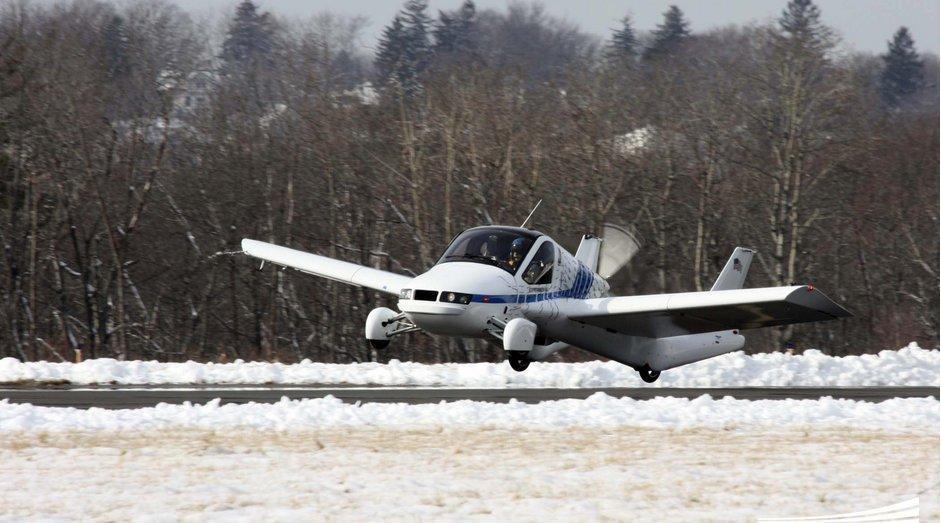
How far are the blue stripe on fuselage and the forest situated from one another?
1656 cm

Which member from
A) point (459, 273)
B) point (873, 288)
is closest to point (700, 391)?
point (459, 273)

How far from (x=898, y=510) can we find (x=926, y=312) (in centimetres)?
4045

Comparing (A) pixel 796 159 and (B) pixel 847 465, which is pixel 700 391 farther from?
(A) pixel 796 159

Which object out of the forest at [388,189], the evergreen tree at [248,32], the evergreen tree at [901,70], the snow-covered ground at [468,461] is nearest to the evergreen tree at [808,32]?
the forest at [388,189]

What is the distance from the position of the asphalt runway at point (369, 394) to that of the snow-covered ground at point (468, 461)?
Result: 2.20m

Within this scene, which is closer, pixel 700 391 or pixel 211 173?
pixel 700 391

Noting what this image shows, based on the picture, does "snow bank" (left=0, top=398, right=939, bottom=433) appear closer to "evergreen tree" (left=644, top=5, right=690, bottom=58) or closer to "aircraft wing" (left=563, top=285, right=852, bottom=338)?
"aircraft wing" (left=563, top=285, right=852, bottom=338)

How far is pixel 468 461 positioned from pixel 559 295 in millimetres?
9722

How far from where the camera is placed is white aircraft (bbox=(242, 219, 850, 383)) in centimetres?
1873

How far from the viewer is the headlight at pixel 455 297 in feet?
60.8

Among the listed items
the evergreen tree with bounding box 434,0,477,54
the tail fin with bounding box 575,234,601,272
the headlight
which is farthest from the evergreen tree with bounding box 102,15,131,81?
the evergreen tree with bounding box 434,0,477,54

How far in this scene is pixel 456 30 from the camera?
5032 inches

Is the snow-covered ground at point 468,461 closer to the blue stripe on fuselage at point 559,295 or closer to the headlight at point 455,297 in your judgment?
the headlight at point 455,297

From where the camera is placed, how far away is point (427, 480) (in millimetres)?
10016
